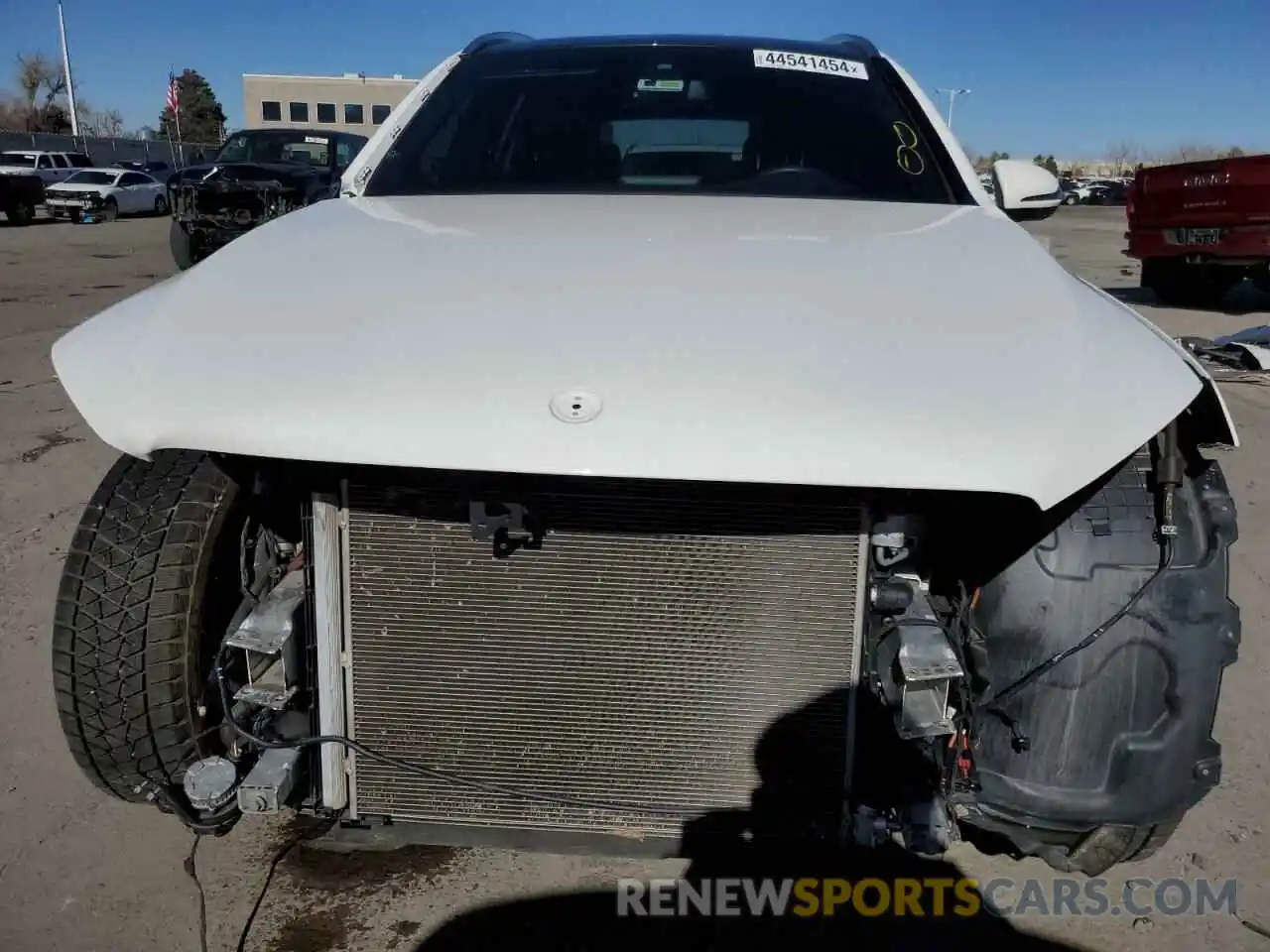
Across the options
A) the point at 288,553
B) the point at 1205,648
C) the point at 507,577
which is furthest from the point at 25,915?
the point at 1205,648

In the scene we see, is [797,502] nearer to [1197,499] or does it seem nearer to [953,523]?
[953,523]

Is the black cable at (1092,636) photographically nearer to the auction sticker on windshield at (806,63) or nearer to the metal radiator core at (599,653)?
the metal radiator core at (599,653)

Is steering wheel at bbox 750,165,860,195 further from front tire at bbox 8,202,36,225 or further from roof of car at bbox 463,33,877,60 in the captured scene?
front tire at bbox 8,202,36,225

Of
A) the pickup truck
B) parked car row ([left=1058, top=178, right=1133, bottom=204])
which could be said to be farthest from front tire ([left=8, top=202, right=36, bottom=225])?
parked car row ([left=1058, top=178, right=1133, bottom=204])

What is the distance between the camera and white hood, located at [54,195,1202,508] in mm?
1445

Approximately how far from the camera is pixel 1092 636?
69.1 inches

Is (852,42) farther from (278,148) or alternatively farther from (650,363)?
(278,148)

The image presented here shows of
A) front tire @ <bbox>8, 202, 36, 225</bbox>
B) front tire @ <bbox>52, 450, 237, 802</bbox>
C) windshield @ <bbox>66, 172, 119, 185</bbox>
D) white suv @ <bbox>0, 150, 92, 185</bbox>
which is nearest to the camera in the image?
front tire @ <bbox>52, 450, 237, 802</bbox>

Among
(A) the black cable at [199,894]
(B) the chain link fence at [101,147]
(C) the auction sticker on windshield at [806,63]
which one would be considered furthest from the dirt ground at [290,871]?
(B) the chain link fence at [101,147]

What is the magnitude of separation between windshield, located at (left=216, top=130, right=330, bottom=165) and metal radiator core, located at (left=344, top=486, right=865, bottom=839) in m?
12.6

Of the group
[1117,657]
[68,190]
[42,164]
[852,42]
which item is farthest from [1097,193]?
[1117,657]

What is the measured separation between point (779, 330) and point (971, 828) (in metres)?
1.08

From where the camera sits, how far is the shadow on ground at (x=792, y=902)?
1860mm

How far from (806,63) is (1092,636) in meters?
1.90
